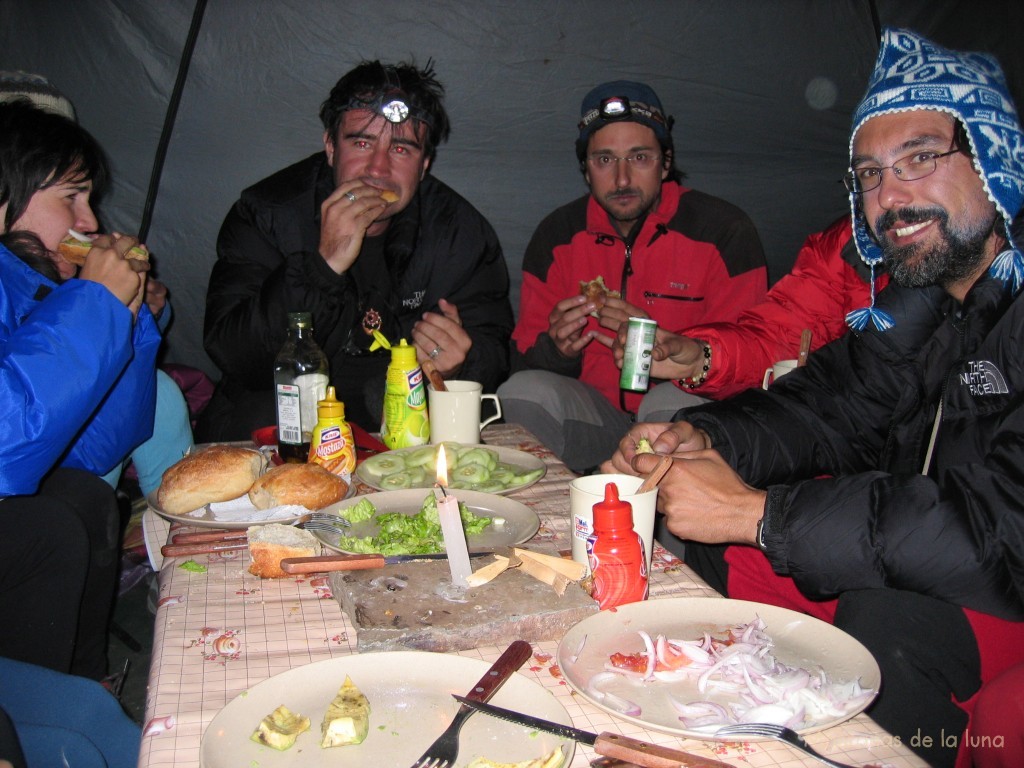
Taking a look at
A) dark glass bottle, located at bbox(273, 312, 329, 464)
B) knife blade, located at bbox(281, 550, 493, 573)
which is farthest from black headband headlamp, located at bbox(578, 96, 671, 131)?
knife blade, located at bbox(281, 550, 493, 573)

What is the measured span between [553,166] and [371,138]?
1.41m

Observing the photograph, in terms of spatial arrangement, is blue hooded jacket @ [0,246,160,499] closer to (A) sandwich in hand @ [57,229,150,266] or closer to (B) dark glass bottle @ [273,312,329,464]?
(A) sandwich in hand @ [57,229,150,266]

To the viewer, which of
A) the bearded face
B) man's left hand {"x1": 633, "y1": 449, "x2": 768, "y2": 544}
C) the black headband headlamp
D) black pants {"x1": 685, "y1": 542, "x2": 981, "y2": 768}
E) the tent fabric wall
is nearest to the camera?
black pants {"x1": 685, "y1": 542, "x2": 981, "y2": 768}

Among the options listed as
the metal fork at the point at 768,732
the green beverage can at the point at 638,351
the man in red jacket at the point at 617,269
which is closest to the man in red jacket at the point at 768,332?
the green beverage can at the point at 638,351

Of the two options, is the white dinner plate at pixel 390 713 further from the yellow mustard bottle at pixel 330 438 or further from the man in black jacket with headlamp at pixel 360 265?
the man in black jacket with headlamp at pixel 360 265

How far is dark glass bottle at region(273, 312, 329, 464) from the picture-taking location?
1910mm

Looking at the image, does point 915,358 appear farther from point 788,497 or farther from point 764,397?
point 788,497

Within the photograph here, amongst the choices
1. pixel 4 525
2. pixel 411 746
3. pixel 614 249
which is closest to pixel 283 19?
pixel 614 249

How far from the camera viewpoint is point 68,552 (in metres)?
1.80

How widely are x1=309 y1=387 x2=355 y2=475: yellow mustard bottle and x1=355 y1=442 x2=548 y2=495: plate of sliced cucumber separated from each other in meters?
0.05

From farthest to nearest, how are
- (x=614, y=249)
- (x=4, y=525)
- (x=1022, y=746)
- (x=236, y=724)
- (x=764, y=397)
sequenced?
(x=614, y=249) → (x=764, y=397) → (x=4, y=525) → (x=1022, y=746) → (x=236, y=724)

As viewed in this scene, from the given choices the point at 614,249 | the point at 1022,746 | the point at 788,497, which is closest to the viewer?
the point at 1022,746

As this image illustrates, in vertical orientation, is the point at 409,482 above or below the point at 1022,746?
above

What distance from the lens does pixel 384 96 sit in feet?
9.91
